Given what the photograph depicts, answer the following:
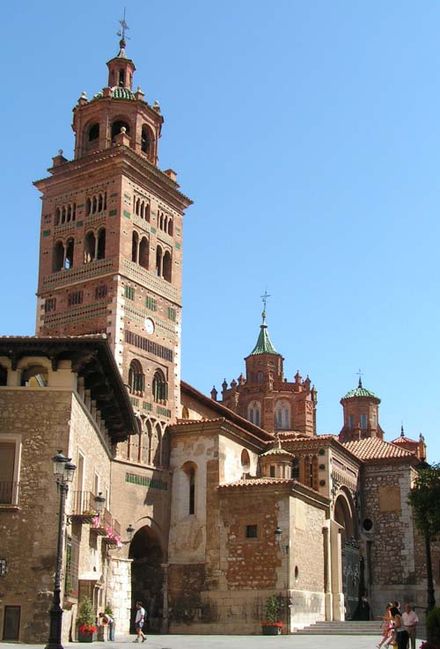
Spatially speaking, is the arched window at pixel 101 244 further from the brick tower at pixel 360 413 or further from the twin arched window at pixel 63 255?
the brick tower at pixel 360 413

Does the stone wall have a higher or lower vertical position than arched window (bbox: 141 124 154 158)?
lower

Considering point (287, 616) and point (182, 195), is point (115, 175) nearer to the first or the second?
point (182, 195)

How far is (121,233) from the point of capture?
40.2m

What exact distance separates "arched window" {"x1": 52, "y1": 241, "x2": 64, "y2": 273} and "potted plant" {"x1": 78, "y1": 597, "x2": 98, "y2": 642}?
2147 centimetres

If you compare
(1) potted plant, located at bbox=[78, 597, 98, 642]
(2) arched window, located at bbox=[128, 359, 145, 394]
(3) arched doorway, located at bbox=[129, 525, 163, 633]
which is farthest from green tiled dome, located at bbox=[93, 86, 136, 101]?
(1) potted plant, located at bbox=[78, 597, 98, 642]

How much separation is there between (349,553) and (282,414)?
2433cm

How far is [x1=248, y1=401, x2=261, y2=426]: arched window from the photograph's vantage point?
70.8 metres

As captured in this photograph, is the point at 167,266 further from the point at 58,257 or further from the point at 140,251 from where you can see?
the point at 58,257

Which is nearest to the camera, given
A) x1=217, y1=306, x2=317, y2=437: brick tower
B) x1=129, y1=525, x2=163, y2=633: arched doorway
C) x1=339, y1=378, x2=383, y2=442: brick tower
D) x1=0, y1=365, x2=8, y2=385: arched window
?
x1=0, y1=365, x2=8, y2=385: arched window

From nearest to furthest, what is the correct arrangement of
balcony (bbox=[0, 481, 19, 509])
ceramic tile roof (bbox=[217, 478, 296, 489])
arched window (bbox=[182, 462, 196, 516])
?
balcony (bbox=[0, 481, 19, 509]) → ceramic tile roof (bbox=[217, 478, 296, 489]) → arched window (bbox=[182, 462, 196, 516])

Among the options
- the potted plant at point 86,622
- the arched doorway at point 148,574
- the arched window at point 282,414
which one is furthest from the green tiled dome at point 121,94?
the arched window at point 282,414

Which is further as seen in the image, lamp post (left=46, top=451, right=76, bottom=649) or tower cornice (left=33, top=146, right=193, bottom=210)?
tower cornice (left=33, top=146, right=193, bottom=210)

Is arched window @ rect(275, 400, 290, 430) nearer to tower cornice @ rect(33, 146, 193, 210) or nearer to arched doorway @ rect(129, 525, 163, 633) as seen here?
tower cornice @ rect(33, 146, 193, 210)

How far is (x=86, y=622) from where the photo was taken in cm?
2330
